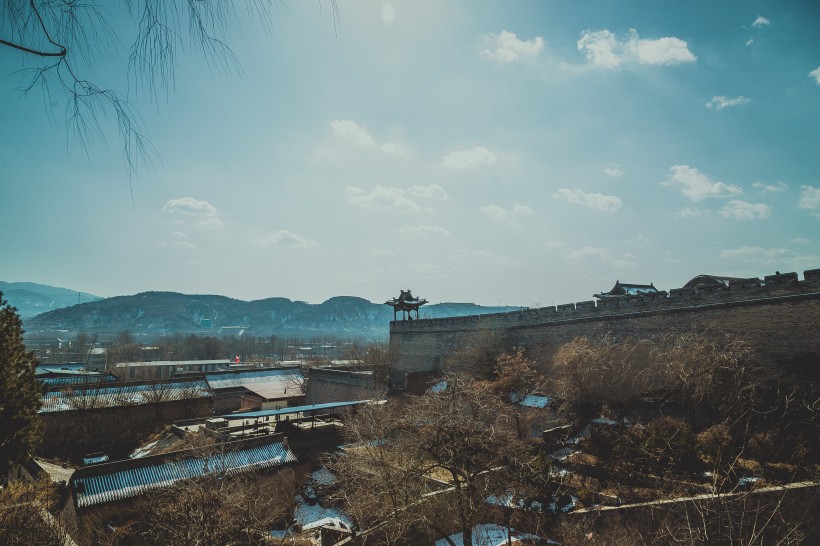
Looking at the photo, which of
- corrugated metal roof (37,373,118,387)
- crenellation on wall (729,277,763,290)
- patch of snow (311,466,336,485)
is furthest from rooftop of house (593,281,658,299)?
corrugated metal roof (37,373,118,387)

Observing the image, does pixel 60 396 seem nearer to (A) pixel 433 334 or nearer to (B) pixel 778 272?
(A) pixel 433 334

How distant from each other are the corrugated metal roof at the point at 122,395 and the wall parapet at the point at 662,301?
57.8ft

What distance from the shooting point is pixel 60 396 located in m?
22.2

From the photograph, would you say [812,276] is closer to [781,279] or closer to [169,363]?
[781,279]

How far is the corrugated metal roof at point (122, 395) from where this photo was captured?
21.7 metres

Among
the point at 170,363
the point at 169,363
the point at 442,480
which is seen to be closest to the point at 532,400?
the point at 442,480

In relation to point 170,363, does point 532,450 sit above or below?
above

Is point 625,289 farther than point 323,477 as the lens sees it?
Yes

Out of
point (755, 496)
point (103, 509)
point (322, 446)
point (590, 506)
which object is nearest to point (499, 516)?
point (590, 506)

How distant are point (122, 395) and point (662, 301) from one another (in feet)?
96.8

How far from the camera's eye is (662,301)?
16.8 metres

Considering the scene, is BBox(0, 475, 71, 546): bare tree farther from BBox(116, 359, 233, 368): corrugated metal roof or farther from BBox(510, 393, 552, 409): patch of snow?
BBox(116, 359, 233, 368): corrugated metal roof

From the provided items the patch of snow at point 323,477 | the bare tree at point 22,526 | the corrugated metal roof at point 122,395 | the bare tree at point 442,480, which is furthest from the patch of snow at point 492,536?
the corrugated metal roof at point 122,395

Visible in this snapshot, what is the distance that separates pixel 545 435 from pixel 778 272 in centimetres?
1010
